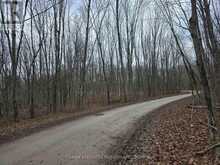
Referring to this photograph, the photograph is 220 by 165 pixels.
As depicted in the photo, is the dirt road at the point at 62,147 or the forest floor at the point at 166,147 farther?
the dirt road at the point at 62,147

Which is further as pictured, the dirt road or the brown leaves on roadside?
the dirt road

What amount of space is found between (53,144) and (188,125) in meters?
6.23

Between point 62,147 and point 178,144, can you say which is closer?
point 62,147

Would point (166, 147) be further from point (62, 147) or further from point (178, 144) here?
point (62, 147)

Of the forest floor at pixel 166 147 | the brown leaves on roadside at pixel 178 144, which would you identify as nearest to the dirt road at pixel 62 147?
the forest floor at pixel 166 147

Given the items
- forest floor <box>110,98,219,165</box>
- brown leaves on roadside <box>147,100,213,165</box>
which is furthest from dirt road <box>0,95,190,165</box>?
brown leaves on roadside <box>147,100,213,165</box>

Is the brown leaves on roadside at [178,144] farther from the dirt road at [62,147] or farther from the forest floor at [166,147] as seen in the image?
the dirt road at [62,147]

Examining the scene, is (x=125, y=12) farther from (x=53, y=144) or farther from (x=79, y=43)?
(x=53, y=144)

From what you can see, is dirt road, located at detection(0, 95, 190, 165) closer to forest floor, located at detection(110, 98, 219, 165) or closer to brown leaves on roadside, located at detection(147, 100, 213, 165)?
forest floor, located at detection(110, 98, 219, 165)

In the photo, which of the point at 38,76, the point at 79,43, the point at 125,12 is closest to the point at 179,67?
the point at 125,12

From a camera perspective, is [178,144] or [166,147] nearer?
[166,147]

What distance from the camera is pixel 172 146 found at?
690cm

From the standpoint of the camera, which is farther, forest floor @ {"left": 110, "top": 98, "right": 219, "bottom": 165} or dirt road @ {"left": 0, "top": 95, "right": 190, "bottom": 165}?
dirt road @ {"left": 0, "top": 95, "right": 190, "bottom": 165}

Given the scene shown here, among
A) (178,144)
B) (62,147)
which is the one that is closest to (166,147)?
(178,144)
